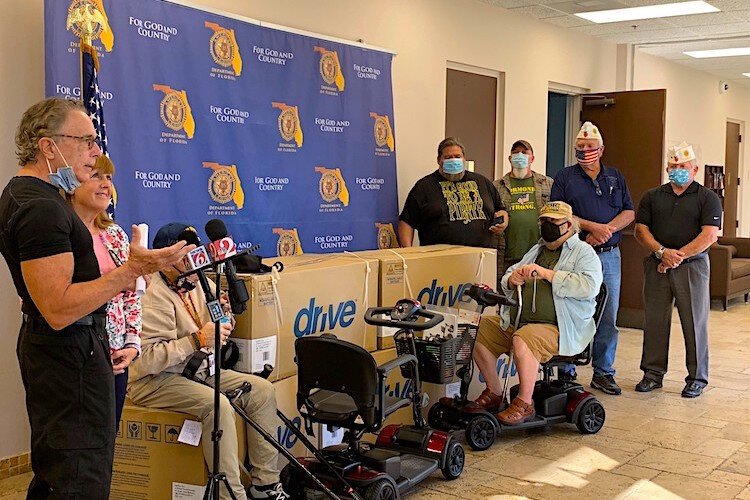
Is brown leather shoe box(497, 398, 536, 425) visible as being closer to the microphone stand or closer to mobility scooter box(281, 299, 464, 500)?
mobility scooter box(281, 299, 464, 500)

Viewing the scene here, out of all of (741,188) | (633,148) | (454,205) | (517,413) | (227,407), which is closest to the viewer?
(227,407)

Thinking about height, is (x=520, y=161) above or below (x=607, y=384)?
above

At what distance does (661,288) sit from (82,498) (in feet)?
14.3

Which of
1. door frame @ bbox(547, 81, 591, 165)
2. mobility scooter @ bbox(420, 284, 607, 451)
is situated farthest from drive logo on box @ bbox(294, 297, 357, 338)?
door frame @ bbox(547, 81, 591, 165)

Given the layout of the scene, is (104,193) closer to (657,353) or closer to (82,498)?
(82,498)

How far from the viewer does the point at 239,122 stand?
182 inches

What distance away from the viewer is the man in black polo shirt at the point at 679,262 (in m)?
5.26

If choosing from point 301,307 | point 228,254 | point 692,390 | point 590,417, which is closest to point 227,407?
point 301,307

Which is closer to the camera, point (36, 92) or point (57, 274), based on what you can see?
point (57, 274)

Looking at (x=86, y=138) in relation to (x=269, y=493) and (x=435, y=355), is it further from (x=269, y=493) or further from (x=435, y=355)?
(x=435, y=355)

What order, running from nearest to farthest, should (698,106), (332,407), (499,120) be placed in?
1. (332,407)
2. (499,120)
3. (698,106)

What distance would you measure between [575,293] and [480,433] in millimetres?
907

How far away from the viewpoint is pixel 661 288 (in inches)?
215

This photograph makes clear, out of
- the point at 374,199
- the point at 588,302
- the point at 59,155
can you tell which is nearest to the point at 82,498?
the point at 59,155
